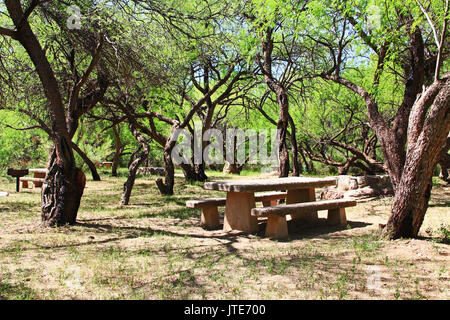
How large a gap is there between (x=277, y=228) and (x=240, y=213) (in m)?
0.91

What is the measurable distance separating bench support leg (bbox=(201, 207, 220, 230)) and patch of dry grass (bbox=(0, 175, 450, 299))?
0.32 metres

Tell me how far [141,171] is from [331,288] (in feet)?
67.6

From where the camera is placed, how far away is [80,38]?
762 centimetres

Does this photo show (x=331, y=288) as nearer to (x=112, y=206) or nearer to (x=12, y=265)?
(x=12, y=265)

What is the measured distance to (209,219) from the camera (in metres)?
7.77

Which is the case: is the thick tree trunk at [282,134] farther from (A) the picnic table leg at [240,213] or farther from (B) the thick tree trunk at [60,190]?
(B) the thick tree trunk at [60,190]

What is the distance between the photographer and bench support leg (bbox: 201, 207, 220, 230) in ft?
25.4

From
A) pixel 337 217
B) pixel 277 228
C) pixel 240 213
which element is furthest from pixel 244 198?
pixel 337 217

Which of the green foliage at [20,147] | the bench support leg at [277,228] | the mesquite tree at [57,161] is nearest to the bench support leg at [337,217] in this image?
the bench support leg at [277,228]

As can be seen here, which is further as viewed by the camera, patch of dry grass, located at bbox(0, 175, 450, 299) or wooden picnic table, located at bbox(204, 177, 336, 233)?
wooden picnic table, located at bbox(204, 177, 336, 233)

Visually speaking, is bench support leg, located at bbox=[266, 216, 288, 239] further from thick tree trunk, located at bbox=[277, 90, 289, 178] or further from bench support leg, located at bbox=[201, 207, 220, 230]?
thick tree trunk, located at bbox=[277, 90, 289, 178]

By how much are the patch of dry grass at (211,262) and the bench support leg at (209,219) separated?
32cm

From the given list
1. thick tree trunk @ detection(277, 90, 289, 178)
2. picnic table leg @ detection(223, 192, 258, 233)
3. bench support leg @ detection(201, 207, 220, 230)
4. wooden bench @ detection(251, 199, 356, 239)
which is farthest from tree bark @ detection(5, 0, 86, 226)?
thick tree trunk @ detection(277, 90, 289, 178)

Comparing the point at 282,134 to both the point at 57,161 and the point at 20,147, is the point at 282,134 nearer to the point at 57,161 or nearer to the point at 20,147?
the point at 57,161
